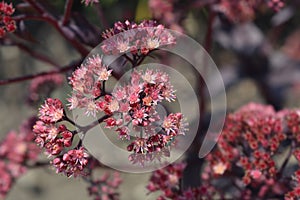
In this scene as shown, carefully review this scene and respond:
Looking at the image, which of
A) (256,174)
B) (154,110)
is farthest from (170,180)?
(154,110)

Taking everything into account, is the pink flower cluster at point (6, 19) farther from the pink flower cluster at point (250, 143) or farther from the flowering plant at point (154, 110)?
the pink flower cluster at point (250, 143)

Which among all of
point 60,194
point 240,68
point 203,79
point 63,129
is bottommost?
point 60,194

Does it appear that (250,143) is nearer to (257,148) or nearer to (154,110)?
(257,148)

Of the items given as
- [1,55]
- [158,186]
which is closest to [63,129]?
[158,186]

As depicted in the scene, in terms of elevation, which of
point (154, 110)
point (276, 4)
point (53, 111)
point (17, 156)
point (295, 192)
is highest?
point (276, 4)

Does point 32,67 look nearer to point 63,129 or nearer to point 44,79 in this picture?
point 44,79

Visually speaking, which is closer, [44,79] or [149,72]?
[149,72]
